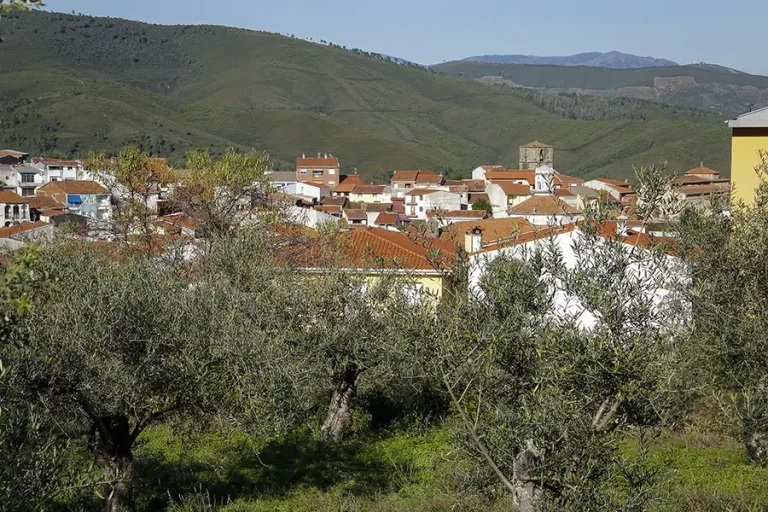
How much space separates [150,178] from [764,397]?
25.3 m

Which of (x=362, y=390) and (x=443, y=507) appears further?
(x=362, y=390)

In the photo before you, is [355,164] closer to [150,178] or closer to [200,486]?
[150,178]

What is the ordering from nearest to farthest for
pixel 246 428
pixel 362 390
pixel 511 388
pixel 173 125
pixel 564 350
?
pixel 564 350
pixel 511 388
pixel 246 428
pixel 362 390
pixel 173 125

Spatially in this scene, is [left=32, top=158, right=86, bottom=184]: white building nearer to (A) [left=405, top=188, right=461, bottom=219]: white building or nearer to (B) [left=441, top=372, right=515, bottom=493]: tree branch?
(A) [left=405, top=188, right=461, bottom=219]: white building

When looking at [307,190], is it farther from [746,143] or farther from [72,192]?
[746,143]

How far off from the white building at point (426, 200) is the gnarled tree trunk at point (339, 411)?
7035 cm

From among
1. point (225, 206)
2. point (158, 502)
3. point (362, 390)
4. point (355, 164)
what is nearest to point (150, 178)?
point (225, 206)

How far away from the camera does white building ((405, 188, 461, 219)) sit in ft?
296

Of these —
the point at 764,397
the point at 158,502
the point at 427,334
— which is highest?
the point at 427,334

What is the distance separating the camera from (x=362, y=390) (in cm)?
1961

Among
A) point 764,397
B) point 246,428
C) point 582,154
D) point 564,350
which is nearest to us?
point 564,350

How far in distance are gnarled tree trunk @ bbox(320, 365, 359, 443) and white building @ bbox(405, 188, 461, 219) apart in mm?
70352

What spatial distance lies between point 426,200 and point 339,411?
7722 cm

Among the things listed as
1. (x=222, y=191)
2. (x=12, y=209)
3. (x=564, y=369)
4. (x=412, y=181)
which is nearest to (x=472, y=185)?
(x=412, y=181)
